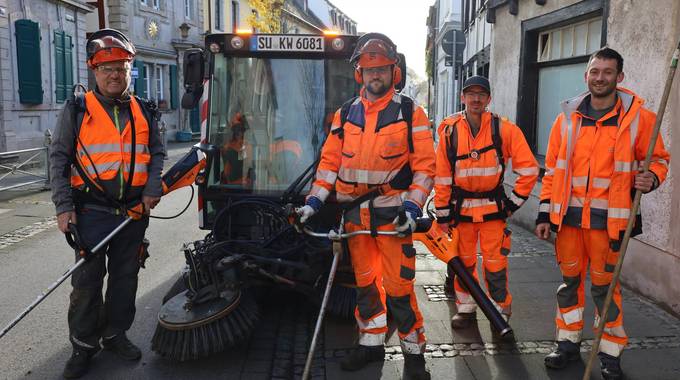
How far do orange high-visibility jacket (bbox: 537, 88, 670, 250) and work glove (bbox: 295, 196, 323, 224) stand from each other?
1.56 m

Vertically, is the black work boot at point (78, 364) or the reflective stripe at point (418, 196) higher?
the reflective stripe at point (418, 196)

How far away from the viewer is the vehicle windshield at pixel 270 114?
200 inches

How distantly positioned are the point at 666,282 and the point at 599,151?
193 cm

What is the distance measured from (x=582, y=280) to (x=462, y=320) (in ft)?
3.43

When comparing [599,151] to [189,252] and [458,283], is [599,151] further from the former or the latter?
[189,252]

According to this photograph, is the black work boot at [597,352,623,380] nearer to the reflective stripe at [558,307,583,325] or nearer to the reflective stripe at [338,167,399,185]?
the reflective stripe at [558,307,583,325]

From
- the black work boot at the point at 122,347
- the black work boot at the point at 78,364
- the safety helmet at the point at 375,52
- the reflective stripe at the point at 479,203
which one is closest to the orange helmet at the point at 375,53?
the safety helmet at the point at 375,52

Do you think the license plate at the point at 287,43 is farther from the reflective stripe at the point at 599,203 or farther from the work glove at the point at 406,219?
the reflective stripe at the point at 599,203

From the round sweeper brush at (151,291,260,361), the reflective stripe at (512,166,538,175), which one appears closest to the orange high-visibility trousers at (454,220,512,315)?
the reflective stripe at (512,166,538,175)

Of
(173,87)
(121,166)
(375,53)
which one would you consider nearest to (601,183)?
(375,53)

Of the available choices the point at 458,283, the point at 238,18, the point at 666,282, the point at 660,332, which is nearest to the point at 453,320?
the point at 458,283

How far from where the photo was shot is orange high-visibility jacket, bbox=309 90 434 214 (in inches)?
155

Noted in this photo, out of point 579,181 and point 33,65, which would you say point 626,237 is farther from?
point 33,65

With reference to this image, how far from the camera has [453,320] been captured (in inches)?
192
